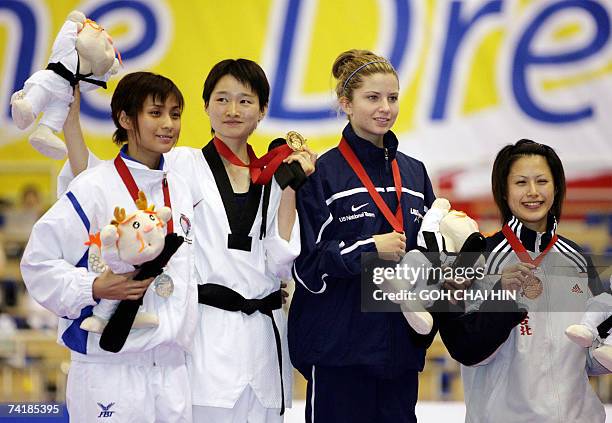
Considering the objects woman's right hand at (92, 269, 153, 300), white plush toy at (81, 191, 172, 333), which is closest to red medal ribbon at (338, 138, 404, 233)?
white plush toy at (81, 191, 172, 333)

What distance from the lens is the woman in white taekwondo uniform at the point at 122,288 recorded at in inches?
104

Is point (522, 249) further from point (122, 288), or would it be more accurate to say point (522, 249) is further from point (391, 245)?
point (122, 288)

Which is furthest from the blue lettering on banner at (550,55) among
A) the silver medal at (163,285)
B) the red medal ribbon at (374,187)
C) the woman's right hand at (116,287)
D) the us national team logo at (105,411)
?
the us national team logo at (105,411)

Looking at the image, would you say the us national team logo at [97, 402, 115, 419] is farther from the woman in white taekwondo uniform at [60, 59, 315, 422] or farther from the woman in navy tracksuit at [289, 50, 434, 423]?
the woman in navy tracksuit at [289, 50, 434, 423]

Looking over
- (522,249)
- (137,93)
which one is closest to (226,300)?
(137,93)

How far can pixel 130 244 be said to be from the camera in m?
2.57

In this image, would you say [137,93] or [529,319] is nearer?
[137,93]

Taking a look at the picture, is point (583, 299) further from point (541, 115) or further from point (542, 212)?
point (541, 115)

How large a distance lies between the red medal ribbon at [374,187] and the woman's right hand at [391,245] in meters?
0.06

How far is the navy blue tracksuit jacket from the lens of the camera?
9.48ft

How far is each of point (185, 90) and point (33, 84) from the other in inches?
128

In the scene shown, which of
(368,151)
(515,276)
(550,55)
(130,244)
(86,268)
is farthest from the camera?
(550,55)

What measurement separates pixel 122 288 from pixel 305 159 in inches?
29.4

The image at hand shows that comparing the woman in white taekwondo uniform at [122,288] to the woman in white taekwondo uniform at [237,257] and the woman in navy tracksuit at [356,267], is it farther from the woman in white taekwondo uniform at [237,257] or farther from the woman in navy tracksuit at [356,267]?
the woman in navy tracksuit at [356,267]
